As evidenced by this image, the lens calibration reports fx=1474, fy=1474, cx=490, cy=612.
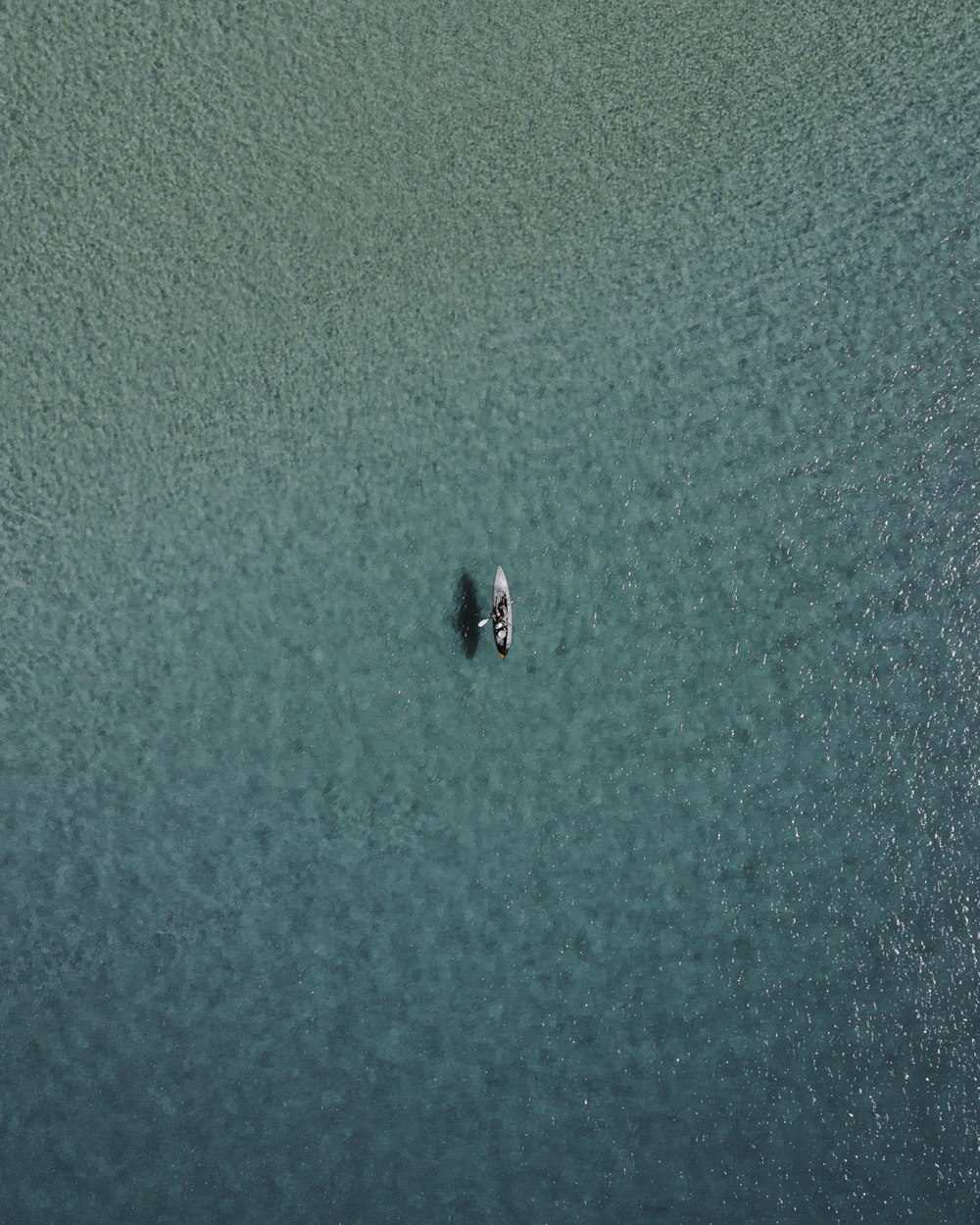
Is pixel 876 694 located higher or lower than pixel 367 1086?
higher

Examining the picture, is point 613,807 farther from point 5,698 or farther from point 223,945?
point 5,698

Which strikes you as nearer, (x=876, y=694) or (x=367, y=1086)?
(x=367, y=1086)

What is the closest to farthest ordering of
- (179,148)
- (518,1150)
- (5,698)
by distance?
(518,1150) < (5,698) < (179,148)

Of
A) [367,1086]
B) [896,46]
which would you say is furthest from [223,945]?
[896,46]

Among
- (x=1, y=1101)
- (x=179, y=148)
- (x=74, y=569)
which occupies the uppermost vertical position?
(x=179, y=148)

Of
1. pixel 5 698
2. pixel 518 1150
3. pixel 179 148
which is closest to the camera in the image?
pixel 518 1150
